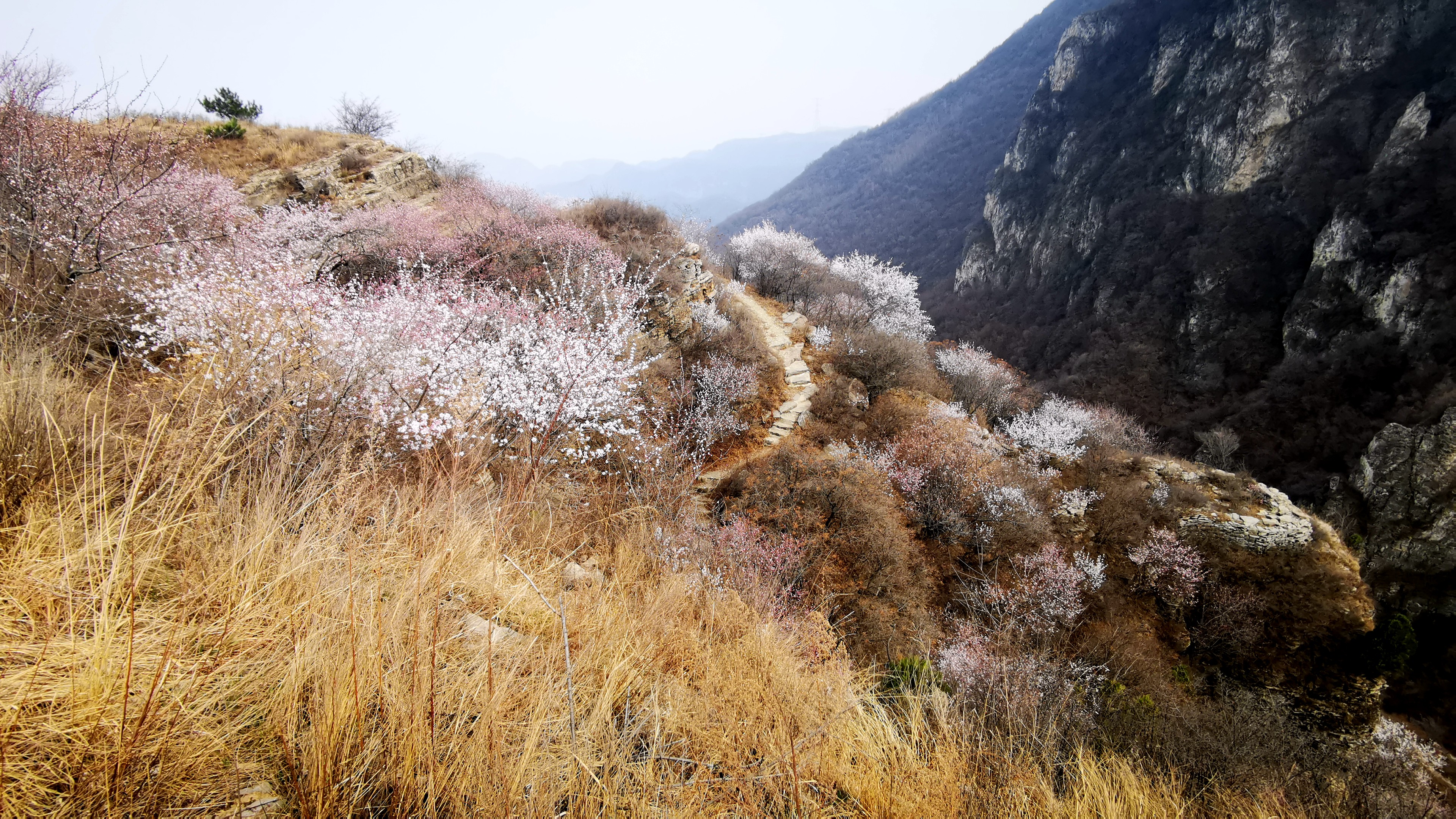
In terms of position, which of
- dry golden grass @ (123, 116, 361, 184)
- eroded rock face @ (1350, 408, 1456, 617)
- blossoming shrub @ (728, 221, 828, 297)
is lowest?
eroded rock face @ (1350, 408, 1456, 617)

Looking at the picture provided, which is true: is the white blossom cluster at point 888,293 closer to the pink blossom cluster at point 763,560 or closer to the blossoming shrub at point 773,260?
the blossoming shrub at point 773,260

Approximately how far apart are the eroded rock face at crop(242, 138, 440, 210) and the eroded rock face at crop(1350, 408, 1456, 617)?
43596 mm

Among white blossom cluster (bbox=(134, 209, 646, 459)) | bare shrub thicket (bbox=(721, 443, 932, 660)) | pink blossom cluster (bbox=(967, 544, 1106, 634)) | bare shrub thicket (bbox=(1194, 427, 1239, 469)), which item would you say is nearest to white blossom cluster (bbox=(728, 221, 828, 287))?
white blossom cluster (bbox=(134, 209, 646, 459))

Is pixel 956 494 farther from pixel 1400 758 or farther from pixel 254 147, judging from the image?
pixel 254 147

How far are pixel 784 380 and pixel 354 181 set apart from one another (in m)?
13.1

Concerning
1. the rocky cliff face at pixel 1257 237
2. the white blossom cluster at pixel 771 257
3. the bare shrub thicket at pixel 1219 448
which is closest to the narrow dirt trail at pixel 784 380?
the white blossom cluster at pixel 771 257

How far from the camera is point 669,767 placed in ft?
6.18

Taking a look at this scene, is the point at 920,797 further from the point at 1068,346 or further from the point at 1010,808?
the point at 1068,346

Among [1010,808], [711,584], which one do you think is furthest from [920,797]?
[711,584]

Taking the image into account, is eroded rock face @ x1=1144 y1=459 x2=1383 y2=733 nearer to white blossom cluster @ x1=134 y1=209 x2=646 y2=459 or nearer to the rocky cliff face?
white blossom cluster @ x1=134 y1=209 x2=646 y2=459

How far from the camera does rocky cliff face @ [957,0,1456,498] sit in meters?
29.6

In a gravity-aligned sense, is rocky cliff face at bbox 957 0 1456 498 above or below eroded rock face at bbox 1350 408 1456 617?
above

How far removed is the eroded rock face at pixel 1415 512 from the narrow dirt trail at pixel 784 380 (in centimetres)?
3084

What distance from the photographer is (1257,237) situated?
130 feet
